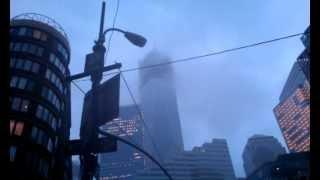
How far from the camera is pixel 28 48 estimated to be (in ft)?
176

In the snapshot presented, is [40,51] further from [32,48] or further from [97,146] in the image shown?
[97,146]

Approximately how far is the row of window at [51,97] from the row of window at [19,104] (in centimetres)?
292

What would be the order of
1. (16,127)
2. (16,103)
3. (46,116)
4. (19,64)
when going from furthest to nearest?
(19,64) < (46,116) < (16,103) < (16,127)

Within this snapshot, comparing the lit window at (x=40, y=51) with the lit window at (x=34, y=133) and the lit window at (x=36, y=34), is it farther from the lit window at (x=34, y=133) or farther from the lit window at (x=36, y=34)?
the lit window at (x=34, y=133)

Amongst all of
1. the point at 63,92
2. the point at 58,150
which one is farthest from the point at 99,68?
the point at 63,92

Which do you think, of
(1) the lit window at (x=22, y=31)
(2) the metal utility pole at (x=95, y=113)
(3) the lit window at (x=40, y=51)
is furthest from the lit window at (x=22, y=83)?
(2) the metal utility pole at (x=95, y=113)

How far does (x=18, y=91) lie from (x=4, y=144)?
47.7 m

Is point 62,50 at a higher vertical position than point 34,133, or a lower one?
higher

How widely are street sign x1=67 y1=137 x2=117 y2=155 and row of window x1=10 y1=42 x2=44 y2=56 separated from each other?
155 ft

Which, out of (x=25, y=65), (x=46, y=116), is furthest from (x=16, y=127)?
(x=25, y=65)

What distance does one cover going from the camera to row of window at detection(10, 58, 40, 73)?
51.8 m

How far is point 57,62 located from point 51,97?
22.2 ft

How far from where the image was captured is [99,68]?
421 inches

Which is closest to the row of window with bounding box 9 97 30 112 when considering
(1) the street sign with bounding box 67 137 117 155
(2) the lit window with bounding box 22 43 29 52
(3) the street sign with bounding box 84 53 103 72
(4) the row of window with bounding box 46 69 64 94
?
(4) the row of window with bounding box 46 69 64 94
